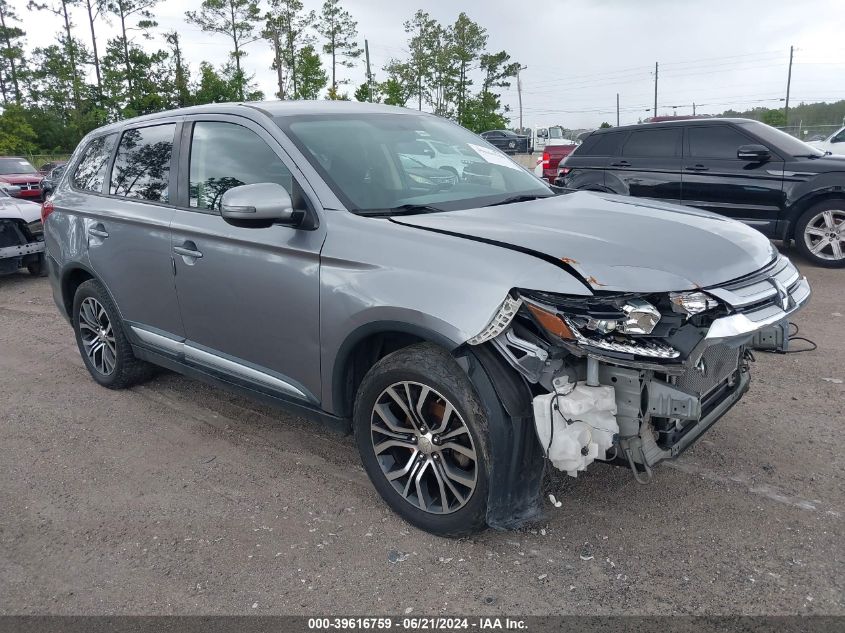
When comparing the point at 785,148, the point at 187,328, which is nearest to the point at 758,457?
the point at 187,328

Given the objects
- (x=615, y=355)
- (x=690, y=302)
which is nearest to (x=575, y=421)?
(x=615, y=355)

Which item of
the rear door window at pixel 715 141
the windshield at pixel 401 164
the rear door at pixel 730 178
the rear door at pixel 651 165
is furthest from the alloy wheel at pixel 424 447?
the rear door window at pixel 715 141

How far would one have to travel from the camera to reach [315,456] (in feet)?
12.5

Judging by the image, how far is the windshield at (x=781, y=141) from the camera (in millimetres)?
8344

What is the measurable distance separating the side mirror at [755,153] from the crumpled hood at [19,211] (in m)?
9.31

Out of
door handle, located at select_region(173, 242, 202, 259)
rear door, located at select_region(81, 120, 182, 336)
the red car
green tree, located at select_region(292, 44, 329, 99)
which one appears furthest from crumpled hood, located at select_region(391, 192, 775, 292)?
green tree, located at select_region(292, 44, 329, 99)

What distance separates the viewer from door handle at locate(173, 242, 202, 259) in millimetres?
3710

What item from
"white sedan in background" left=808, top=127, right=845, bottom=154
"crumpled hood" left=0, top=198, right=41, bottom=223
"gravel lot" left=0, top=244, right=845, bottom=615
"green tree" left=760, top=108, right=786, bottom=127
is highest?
"green tree" left=760, top=108, right=786, bottom=127

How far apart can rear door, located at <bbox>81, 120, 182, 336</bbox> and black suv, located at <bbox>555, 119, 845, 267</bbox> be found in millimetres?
5132

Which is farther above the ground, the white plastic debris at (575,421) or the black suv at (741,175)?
the black suv at (741,175)

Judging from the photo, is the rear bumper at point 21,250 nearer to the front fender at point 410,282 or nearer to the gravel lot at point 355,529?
the gravel lot at point 355,529

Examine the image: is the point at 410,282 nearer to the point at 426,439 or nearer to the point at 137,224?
the point at 426,439

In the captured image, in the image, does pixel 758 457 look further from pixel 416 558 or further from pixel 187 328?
pixel 187 328

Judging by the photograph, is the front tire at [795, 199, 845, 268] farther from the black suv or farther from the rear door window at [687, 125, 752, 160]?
the rear door window at [687, 125, 752, 160]
